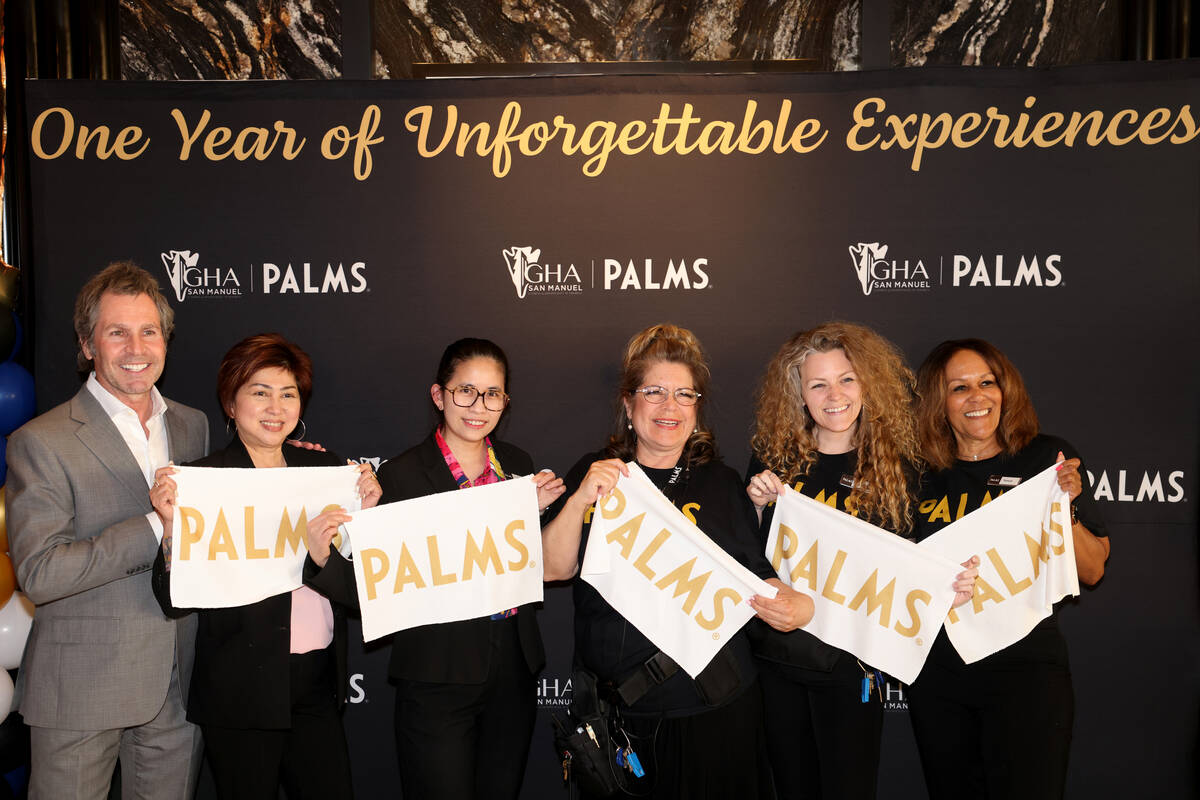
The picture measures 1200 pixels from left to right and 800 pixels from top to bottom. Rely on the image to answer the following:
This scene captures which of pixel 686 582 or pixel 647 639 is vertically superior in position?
pixel 686 582

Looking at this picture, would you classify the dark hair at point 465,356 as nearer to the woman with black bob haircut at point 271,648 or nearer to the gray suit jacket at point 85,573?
the woman with black bob haircut at point 271,648

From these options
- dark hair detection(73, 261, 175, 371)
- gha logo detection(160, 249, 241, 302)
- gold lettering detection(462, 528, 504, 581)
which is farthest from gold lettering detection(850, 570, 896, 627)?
gha logo detection(160, 249, 241, 302)

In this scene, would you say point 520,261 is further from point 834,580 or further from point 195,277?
point 834,580

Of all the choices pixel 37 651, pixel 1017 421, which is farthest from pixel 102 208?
pixel 1017 421

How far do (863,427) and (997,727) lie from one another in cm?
98

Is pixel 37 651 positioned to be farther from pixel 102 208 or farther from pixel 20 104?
pixel 20 104

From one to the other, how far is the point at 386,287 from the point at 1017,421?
248 cm

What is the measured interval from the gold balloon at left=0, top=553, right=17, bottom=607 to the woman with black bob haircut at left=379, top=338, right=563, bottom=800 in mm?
1577

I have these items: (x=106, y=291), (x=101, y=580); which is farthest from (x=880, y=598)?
(x=106, y=291)

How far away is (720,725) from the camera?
2283 millimetres

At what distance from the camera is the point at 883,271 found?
333 cm

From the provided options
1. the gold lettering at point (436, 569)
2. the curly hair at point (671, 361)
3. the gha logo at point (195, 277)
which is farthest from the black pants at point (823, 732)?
the gha logo at point (195, 277)

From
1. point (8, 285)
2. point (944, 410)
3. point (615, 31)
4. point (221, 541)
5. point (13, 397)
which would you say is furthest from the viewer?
point (615, 31)

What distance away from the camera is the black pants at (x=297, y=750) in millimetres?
2344
